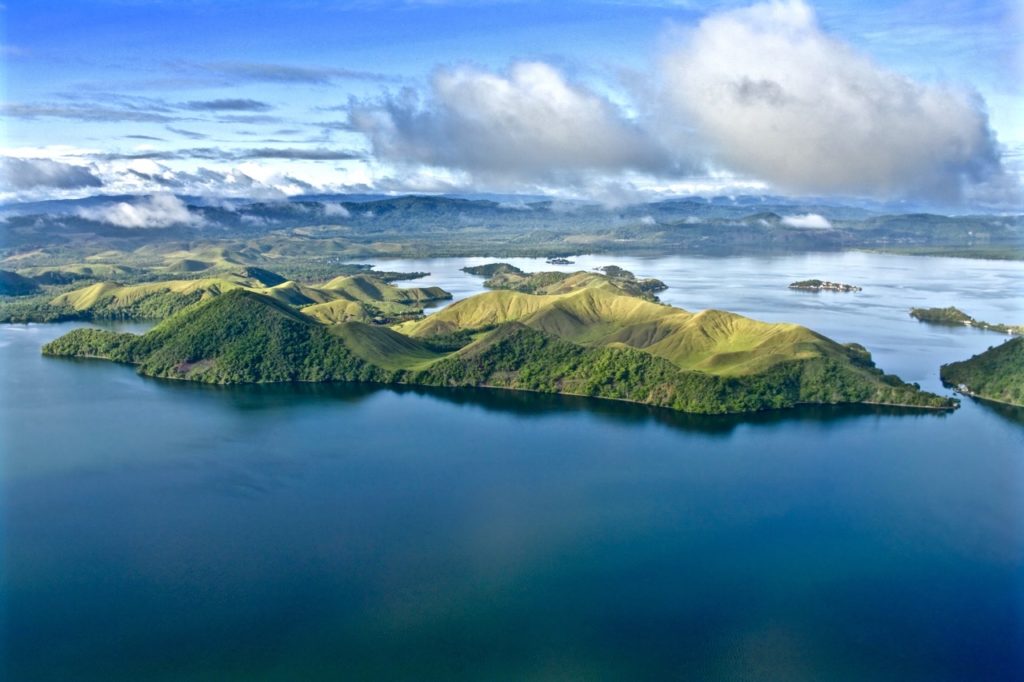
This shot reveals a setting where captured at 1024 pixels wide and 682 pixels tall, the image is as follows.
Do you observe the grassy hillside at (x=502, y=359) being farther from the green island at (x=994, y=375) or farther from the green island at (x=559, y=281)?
the green island at (x=559, y=281)

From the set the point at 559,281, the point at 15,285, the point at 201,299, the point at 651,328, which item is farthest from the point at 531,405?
the point at 15,285

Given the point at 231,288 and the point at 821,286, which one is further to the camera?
the point at 821,286

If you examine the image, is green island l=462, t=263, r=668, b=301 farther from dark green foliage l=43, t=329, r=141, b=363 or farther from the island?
dark green foliage l=43, t=329, r=141, b=363

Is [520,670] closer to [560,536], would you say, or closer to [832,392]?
[560,536]

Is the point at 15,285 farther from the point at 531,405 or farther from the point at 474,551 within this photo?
the point at 474,551

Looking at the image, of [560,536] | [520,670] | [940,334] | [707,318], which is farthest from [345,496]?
[940,334]

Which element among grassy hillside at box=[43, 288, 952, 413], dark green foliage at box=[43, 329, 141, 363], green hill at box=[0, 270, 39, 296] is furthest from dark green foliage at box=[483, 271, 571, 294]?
Result: green hill at box=[0, 270, 39, 296]
